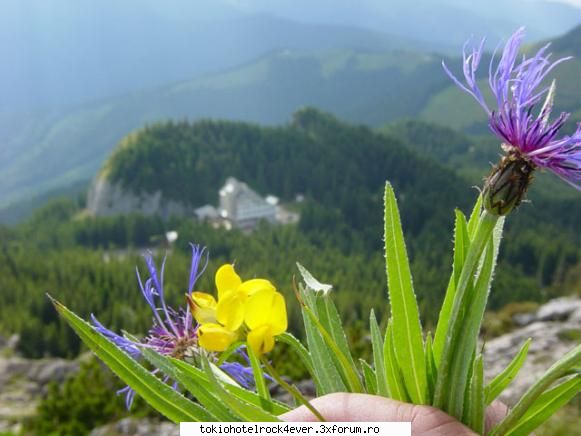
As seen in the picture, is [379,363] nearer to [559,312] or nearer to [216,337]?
[216,337]

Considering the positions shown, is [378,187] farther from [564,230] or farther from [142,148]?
[142,148]

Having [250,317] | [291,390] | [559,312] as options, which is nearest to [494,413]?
[291,390]

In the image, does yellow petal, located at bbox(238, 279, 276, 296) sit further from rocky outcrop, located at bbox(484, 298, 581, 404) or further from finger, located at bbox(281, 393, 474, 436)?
rocky outcrop, located at bbox(484, 298, 581, 404)

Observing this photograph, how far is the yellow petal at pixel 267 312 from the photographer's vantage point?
3.72ft

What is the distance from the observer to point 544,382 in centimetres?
103

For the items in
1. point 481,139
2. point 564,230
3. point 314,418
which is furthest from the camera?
point 481,139

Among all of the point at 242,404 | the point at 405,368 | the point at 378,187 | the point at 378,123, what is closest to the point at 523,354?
the point at 405,368

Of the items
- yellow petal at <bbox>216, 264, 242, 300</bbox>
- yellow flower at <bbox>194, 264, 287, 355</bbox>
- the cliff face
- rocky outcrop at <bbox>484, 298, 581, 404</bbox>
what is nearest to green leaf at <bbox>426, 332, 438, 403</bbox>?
yellow flower at <bbox>194, 264, 287, 355</bbox>

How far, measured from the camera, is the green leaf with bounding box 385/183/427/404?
4.09ft

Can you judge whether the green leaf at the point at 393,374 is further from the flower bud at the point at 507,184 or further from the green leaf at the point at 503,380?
the flower bud at the point at 507,184

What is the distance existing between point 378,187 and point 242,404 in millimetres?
93301

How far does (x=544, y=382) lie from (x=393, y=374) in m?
0.34

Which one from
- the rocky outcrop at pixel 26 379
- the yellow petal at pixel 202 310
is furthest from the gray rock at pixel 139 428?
the yellow petal at pixel 202 310

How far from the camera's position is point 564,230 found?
259ft
